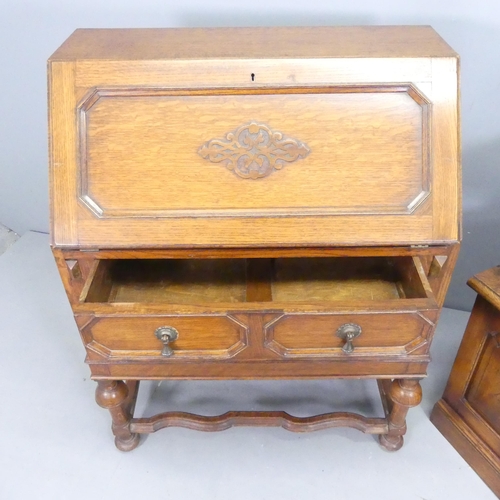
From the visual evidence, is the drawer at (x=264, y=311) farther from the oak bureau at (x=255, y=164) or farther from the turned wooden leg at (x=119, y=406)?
the turned wooden leg at (x=119, y=406)

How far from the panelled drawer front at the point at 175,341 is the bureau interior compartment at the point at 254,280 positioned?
14cm

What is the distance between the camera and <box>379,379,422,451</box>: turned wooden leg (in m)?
1.18

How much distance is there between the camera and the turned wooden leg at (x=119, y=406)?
Answer: 119 centimetres

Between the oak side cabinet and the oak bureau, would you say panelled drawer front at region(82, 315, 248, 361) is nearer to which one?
the oak bureau

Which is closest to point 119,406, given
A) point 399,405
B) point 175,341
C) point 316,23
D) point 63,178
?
point 175,341

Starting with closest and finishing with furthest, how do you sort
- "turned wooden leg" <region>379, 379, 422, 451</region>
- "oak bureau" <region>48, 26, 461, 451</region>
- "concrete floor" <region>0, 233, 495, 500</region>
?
"oak bureau" <region>48, 26, 461, 451</region> → "turned wooden leg" <region>379, 379, 422, 451</region> → "concrete floor" <region>0, 233, 495, 500</region>

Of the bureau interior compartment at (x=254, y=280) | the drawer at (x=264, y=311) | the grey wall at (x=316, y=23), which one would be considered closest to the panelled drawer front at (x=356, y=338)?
the drawer at (x=264, y=311)

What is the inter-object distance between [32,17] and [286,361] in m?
1.35

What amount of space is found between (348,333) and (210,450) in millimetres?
661

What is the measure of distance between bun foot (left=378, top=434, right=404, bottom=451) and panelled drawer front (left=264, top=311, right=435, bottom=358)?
438mm

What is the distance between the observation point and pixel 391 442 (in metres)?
1.38

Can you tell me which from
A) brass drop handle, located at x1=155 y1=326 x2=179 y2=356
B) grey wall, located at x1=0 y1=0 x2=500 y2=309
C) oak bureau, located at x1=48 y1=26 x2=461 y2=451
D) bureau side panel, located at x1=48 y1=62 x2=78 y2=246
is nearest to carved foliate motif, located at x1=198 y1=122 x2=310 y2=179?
oak bureau, located at x1=48 y1=26 x2=461 y2=451

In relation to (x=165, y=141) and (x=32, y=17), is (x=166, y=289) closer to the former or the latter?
(x=165, y=141)

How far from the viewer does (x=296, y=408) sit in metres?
1.53
